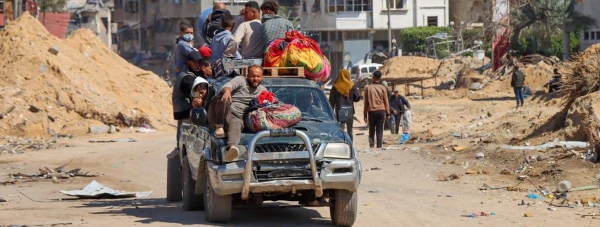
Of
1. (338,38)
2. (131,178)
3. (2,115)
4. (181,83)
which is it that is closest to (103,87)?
(2,115)

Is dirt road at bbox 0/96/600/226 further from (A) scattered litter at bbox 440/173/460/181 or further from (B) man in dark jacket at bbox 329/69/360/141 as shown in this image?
(B) man in dark jacket at bbox 329/69/360/141

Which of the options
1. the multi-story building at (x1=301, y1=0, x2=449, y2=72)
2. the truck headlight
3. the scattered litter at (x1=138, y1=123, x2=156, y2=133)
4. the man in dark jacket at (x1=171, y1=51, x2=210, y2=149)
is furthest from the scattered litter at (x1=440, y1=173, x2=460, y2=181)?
the multi-story building at (x1=301, y1=0, x2=449, y2=72)

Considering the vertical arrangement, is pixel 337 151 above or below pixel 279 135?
below

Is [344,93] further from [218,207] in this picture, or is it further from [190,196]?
[218,207]

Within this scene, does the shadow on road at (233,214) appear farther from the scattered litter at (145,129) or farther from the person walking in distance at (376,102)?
the scattered litter at (145,129)

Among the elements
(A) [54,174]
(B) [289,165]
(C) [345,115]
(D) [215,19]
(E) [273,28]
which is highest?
(D) [215,19]

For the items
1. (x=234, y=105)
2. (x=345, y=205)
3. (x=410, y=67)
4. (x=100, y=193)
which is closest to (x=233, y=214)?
(x=234, y=105)

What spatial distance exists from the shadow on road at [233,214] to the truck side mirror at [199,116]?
1.09 meters

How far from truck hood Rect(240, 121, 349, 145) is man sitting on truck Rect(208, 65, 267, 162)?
15cm

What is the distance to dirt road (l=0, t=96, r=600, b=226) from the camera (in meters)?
12.6

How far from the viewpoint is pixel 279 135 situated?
11445 millimetres

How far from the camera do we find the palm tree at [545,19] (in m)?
59.9

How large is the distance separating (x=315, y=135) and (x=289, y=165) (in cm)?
45

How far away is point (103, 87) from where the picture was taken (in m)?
35.3
